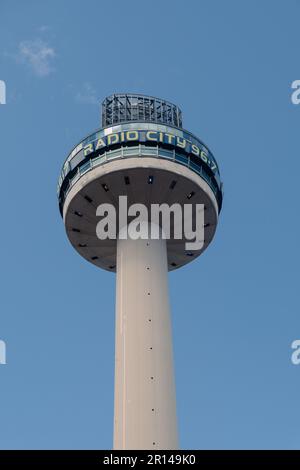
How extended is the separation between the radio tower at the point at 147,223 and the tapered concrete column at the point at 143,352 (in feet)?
0.21

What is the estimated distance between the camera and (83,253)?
5438 centimetres

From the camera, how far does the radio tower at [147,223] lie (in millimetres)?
41531

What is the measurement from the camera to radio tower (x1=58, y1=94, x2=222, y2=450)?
136ft

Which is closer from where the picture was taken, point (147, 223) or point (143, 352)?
point (143, 352)

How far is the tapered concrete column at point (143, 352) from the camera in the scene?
40500mm

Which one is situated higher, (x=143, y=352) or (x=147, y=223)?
(x=147, y=223)

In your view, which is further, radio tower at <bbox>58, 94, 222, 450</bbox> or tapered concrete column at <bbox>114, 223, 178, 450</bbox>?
radio tower at <bbox>58, 94, 222, 450</bbox>

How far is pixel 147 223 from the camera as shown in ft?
164

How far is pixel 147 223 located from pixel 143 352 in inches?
449

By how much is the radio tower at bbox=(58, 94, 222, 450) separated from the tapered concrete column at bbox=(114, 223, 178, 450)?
66mm

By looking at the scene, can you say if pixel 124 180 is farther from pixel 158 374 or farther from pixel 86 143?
pixel 158 374

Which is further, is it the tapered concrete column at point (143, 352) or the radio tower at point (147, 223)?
the radio tower at point (147, 223)
